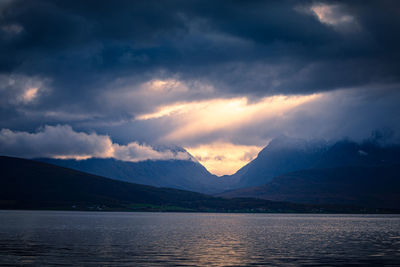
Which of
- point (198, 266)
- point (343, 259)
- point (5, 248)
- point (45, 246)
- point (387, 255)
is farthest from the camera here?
point (45, 246)

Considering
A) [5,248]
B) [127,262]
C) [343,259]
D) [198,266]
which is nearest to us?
[198,266]

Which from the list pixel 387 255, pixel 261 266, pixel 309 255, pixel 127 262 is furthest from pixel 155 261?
pixel 387 255

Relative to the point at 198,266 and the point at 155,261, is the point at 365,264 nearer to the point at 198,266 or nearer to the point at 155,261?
the point at 198,266

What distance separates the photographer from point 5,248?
82.0 meters

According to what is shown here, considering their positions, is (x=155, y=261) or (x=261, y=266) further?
(x=155, y=261)

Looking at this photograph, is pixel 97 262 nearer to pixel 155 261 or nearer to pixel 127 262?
pixel 127 262

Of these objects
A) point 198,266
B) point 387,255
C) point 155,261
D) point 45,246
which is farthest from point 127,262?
point 387,255

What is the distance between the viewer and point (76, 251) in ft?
262

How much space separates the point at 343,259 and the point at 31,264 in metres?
48.1

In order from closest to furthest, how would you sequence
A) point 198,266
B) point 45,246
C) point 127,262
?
point 198,266 → point 127,262 → point 45,246

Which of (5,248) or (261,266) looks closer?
(261,266)

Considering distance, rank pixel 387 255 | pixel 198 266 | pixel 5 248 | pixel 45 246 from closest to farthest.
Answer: pixel 198 266 < pixel 387 255 < pixel 5 248 < pixel 45 246

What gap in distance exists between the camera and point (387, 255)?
76.6 metres

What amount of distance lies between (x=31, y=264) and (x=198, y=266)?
23.9m
